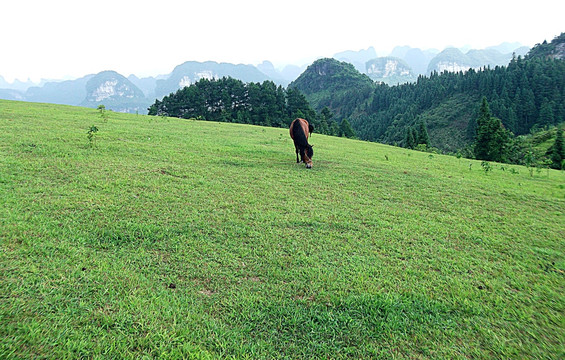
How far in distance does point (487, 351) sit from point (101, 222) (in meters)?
5.51

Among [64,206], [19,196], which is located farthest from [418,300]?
[19,196]

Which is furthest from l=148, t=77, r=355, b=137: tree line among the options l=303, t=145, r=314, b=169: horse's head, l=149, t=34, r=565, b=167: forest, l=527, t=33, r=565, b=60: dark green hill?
l=527, t=33, r=565, b=60: dark green hill

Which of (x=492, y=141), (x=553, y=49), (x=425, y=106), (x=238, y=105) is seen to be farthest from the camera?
(x=553, y=49)

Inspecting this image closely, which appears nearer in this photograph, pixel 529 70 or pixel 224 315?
pixel 224 315

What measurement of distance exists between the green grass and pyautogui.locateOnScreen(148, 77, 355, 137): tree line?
5331 cm

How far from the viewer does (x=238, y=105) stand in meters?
63.4

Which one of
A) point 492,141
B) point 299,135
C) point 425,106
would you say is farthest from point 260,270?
point 425,106

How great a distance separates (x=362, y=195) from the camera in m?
7.40

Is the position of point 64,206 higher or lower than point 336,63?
lower

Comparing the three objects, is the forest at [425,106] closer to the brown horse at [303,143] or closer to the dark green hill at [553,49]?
the dark green hill at [553,49]

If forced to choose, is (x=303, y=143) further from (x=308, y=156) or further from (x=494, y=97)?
(x=494, y=97)

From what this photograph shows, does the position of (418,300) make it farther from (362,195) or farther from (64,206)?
(64,206)

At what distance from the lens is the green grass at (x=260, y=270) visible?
8.84ft

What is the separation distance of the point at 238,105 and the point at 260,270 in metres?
63.2
